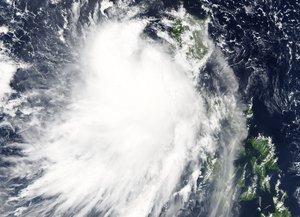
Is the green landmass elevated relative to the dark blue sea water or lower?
lower

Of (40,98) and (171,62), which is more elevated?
(40,98)

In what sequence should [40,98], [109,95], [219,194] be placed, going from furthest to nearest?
[219,194]
[109,95]
[40,98]

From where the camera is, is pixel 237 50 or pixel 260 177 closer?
pixel 237 50

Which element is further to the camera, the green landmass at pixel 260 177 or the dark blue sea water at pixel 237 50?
the green landmass at pixel 260 177

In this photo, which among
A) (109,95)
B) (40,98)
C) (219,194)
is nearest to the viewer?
(40,98)

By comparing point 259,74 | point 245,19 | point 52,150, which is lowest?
point 259,74

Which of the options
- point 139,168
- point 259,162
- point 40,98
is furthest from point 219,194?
point 40,98

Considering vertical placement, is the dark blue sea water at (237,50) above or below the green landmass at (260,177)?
above

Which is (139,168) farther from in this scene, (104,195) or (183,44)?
(183,44)

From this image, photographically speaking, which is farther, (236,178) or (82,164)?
(236,178)

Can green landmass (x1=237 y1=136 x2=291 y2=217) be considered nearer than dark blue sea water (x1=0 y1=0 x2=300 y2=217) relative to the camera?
No

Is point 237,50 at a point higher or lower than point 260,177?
higher
